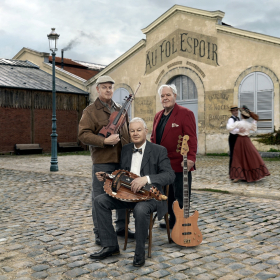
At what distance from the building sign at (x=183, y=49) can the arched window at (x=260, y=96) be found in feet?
6.56

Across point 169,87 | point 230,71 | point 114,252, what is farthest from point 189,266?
point 230,71

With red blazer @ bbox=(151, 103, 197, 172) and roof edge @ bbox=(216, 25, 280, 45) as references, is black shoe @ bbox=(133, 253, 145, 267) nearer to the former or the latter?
red blazer @ bbox=(151, 103, 197, 172)

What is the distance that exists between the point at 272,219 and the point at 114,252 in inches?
111

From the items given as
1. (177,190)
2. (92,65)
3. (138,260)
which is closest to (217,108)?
(177,190)

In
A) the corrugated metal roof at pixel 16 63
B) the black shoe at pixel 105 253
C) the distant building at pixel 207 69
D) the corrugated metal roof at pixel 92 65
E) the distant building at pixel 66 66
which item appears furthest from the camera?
the corrugated metal roof at pixel 92 65

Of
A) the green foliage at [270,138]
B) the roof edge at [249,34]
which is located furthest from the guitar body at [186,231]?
the roof edge at [249,34]

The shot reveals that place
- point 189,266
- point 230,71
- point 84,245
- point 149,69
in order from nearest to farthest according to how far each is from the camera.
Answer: point 189,266 < point 84,245 < point 230,71 < point 149,69

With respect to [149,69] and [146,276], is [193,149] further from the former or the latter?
[149,69]

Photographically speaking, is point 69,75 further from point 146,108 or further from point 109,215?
point 109,215

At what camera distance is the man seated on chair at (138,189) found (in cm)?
377

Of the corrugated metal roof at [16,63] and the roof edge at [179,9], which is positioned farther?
the corrugated metal roof at [16,63]

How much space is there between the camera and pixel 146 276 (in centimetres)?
341

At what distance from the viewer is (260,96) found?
1667 centimetres

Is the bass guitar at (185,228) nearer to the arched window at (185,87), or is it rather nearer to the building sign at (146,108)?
the arched window at (185,87)
